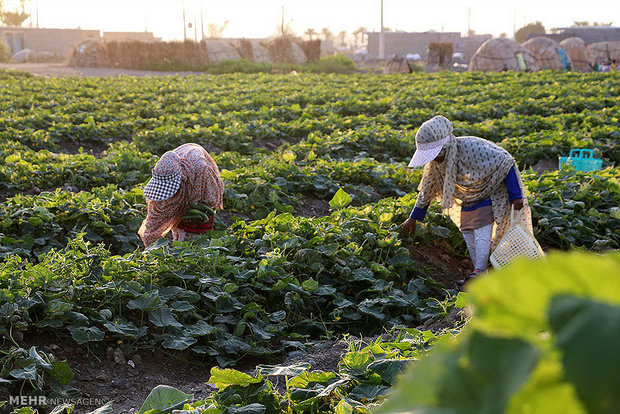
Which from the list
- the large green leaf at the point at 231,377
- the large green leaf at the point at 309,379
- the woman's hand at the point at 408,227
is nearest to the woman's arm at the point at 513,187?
the woman's hand at the point at 408,227

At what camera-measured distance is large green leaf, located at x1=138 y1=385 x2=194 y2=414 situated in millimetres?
2248

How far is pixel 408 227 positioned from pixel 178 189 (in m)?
1.76

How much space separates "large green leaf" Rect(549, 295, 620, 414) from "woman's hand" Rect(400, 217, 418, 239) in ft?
15.2

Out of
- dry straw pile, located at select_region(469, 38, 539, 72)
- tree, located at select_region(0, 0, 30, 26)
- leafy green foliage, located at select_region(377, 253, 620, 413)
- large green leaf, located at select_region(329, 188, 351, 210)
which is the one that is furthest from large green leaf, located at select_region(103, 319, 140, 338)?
tree, located at select_region(0, 0, 30, 26)

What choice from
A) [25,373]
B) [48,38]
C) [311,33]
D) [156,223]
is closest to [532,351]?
[25,373]

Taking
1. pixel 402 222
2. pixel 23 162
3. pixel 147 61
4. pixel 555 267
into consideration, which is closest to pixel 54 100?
pixel 23 162

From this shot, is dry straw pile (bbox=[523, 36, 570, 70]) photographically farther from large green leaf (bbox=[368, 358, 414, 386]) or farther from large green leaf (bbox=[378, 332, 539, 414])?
large green leaf (bbox=[378, 332, 539, 414])

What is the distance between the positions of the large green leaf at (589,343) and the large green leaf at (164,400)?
2026 millimetres

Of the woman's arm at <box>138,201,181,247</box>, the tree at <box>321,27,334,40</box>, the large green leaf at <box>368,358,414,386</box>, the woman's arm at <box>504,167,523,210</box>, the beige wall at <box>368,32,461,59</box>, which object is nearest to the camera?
the large green leaf at <box>368,358,414,386</box>

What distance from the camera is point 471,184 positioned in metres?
4.81

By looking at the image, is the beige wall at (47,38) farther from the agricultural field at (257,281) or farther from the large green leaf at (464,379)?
the large green leaf at (464,379)

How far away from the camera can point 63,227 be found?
17.9 feet

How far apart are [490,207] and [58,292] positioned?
3.05 metres

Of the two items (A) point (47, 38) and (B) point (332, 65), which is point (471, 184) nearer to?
(B) point (332, 65)
